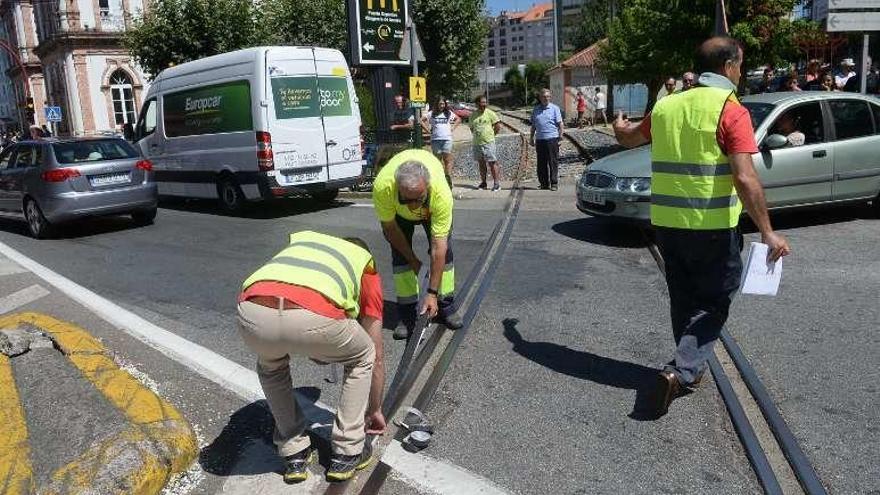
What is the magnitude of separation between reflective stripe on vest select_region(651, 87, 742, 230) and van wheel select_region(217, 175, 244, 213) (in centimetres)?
909

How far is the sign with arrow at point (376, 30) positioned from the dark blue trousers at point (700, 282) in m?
12.4

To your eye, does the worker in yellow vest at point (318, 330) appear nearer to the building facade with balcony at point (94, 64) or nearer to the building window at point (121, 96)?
the building facade with balcony at point (94, 64)

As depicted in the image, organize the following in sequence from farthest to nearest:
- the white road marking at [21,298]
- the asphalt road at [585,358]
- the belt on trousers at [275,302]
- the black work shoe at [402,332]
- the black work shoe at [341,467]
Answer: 1. the white road marking at [21,298]
2. the black work shoe at [402,332]
3. the asphalt road at [585,358]
4. the black work shoe at [341,467]
5. the belt on trousers at [275,302]

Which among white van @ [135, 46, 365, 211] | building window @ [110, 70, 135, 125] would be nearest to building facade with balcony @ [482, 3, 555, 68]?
building window @ [110, 70, 135, 125]

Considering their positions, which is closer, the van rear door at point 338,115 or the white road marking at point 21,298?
the white road marking at point 21,298

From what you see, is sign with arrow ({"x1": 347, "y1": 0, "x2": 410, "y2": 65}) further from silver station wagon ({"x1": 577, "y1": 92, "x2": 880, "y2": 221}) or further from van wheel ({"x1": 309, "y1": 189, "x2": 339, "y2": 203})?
silver station wagon ({"x1": 577, "y1": 92, "x2": 880, "y2": 221})

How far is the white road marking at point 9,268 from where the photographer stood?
826 centimetres

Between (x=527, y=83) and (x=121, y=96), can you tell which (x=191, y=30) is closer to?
(x=121, y=96)

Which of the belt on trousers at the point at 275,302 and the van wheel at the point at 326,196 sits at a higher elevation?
the belt on trousers at the point at 275,302

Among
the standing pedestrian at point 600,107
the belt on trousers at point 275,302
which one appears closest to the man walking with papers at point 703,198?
the belt on trousers at point 275,302

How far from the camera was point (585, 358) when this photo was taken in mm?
4668

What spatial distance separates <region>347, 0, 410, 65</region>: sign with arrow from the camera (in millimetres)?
15602

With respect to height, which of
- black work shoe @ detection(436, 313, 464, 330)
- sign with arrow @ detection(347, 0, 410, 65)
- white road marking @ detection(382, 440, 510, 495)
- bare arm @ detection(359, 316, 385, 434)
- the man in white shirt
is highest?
sign with arrow @ detection(347, 0, 410, 65)

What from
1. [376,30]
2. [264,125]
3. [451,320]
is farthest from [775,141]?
[376,30]
